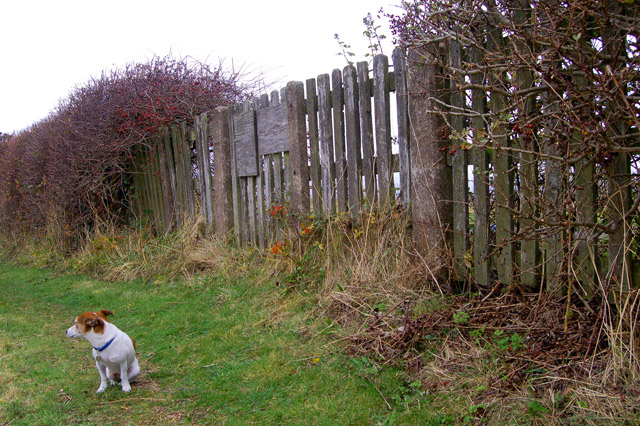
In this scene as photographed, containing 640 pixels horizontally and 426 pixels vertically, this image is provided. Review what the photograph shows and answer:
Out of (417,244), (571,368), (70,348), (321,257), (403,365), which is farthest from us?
(321,257)

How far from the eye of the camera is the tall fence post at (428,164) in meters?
4.48

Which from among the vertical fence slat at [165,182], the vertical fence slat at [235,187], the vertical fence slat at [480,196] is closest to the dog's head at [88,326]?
the vertical fence slat at [480,196]

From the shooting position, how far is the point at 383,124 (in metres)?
5.15

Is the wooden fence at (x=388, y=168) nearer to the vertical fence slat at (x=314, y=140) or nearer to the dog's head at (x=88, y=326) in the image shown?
the vertical fence slat at (x=314, y=140)

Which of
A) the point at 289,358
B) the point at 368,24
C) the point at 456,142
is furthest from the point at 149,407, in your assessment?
the point at 368,24

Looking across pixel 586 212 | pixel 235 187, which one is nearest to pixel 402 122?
pixel 586 212

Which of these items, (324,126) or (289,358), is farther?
(324,126)

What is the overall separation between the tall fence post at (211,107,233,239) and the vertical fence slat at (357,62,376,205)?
3233mm

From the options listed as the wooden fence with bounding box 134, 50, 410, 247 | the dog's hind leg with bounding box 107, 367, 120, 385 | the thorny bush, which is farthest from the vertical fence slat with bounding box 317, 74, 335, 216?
the thorny bush

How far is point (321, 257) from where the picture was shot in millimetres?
5676

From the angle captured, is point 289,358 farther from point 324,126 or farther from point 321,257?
point 324,126

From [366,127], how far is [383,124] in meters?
0.27

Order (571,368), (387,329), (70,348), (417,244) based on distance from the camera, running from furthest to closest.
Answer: (70,348) < (417,244) < (387,329) < (571,368)

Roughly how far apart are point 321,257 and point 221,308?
1244mm
